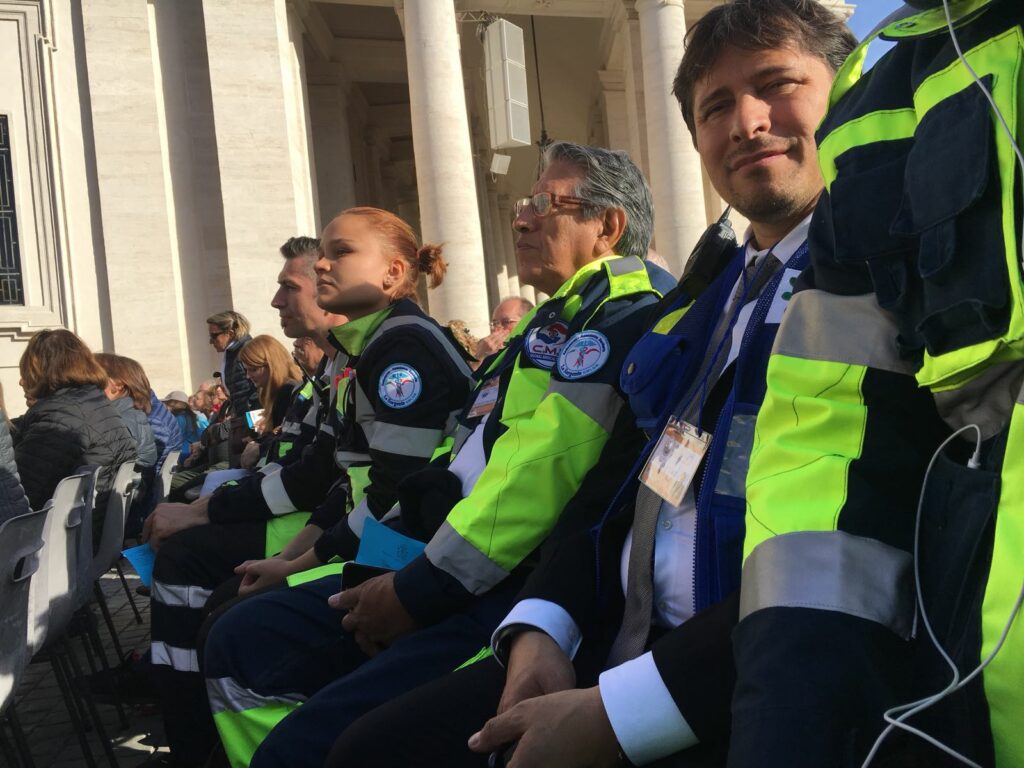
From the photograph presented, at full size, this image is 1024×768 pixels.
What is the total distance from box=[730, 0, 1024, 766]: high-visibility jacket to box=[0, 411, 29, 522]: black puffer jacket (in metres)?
3.52

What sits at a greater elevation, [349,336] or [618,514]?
[349,336]

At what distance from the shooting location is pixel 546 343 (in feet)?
8.12

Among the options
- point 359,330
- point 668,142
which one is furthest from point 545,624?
point 668,142

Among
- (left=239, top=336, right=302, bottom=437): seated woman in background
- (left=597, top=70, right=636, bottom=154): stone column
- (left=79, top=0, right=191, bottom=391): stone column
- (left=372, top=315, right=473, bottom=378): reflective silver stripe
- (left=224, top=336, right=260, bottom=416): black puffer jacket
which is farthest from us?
(left=597, top=70, right=636, bottom=154): stone column

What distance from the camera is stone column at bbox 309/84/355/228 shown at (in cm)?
1684

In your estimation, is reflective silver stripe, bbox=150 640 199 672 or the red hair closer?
reflective silver stripe, bbox=150 640 199 672

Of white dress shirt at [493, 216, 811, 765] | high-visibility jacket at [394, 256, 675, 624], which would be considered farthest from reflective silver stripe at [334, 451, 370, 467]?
white dress shirt at [493, 216, 811, 765]

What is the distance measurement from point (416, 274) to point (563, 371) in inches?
60.6

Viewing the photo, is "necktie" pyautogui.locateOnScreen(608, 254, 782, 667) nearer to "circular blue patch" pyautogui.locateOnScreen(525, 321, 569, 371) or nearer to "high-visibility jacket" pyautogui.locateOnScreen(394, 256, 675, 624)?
"high-visibility jacket" pyautogui.locateOnScreen(394, 256, 675, 624)

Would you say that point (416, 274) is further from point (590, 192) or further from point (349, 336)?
point (590, 192)

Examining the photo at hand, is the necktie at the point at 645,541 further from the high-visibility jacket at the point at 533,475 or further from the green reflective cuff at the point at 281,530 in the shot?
the green reflective cuff at the point at 281,530

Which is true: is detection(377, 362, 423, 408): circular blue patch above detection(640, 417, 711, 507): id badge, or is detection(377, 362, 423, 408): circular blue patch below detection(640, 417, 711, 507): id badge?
above

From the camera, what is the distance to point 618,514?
181 cm

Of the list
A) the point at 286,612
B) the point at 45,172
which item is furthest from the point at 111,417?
the point at 45,172
